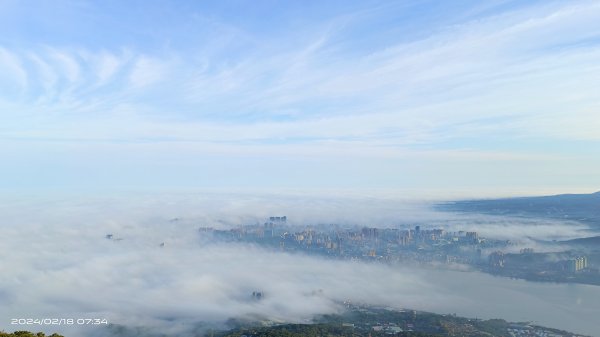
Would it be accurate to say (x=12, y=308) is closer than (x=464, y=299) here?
Yes

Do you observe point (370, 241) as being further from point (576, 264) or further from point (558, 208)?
point (558, 208)

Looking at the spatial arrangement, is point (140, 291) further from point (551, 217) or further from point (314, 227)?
point (551, 217)

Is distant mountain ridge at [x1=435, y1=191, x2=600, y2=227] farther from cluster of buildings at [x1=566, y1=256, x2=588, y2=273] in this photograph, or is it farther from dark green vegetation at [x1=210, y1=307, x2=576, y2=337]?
dark green vegetation at [x1=210, y1=307, x2=576, y2=337]

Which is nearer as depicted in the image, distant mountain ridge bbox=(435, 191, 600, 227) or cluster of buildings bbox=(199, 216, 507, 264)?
cluster of buildings bbox=(199, 216, 507, 264)

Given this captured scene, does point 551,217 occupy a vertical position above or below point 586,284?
→ above

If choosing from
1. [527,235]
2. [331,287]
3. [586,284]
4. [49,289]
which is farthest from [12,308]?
[527,235]

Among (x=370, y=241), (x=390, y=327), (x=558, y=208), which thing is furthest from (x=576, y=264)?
(x=558, y=208)

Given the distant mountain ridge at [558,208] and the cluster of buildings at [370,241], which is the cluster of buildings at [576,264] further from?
the distant mountain ridge at [558,208]
